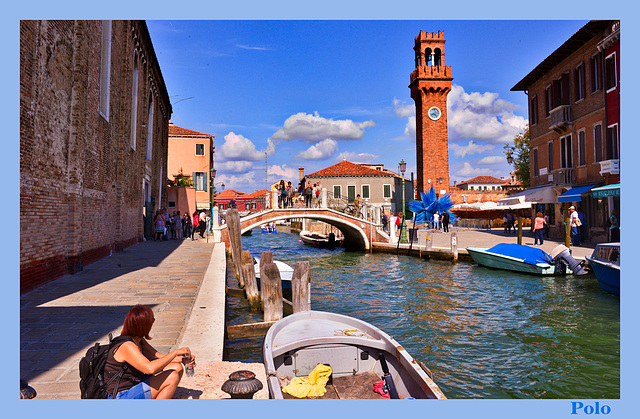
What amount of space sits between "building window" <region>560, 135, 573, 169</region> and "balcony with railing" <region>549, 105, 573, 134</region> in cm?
39

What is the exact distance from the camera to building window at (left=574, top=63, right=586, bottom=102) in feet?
56.5

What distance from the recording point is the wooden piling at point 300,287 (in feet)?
24.1

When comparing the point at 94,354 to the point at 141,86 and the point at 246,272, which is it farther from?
the point at 141,86

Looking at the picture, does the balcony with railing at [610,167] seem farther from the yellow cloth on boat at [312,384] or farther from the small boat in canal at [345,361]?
the yellow cloth on boat at [312,384]

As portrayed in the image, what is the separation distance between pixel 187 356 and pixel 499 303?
9.11m

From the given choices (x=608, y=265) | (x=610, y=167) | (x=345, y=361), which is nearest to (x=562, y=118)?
(x=610, y=167)

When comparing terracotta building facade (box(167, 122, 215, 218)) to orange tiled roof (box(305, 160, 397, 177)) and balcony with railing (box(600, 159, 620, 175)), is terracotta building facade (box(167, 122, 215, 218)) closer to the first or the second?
orange tiled roof (box(305, 160, 397, 177))

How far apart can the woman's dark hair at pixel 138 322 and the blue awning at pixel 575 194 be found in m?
17.1

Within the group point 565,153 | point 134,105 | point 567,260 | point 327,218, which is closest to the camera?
point 567,260

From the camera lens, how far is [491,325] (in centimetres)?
865

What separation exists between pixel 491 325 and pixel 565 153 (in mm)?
13296

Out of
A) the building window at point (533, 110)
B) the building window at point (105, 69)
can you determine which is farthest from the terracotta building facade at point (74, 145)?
the building window at point (533, 110)

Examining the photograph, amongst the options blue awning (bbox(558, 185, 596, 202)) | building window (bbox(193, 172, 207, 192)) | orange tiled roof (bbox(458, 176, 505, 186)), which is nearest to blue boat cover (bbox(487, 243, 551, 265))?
blue awning (bbox(558, 185, 596, 202))

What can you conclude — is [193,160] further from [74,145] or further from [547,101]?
[74,145]
